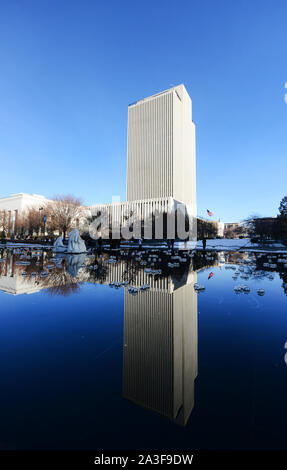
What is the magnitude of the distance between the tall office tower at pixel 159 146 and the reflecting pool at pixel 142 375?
3058 inches

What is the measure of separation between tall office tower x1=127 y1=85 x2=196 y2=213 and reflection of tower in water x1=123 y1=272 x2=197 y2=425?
77459 mm

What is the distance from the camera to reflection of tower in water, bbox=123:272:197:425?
5.22 ft

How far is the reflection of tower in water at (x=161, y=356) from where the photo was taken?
1592mm

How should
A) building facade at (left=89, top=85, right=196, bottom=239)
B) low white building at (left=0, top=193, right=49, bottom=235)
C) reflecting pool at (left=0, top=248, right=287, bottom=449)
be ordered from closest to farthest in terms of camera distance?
reflecting pool at (left=0, top=248, right=287, bottom=449), low white building at (left=0, top=193, right=49, bottom=235), building facade at (left=89, top=85, right=196, bottom=239)

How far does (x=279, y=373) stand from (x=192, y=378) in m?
0.80

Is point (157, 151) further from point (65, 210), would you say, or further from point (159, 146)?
point (65, 210)

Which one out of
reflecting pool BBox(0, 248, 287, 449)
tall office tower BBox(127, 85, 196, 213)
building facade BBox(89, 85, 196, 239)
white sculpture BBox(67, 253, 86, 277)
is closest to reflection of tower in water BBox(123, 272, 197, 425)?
reflecting pool BBox(0, 248, 287, 449)

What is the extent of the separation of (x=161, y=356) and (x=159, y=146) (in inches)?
3480

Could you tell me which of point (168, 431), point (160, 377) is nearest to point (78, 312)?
point (160, 377)

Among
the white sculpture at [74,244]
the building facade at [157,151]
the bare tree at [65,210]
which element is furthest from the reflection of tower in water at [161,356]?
the building facade at [157,151]

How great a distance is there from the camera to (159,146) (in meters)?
81.7

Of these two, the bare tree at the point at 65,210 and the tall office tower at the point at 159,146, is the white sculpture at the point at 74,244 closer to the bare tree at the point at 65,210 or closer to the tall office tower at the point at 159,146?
the bare tree at the point at 65,210

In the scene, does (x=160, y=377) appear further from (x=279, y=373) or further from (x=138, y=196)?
(x=138, y=196)

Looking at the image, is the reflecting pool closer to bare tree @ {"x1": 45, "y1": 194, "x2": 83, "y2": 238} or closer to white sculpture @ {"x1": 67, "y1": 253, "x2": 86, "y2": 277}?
white sculpture @ {"x1": 67, "y1": 253, "x2": 86, "y2": 277}
